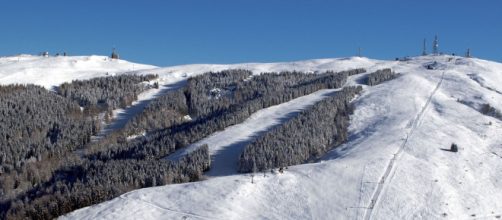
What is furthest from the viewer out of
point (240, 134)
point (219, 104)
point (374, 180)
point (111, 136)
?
point (219, 104)

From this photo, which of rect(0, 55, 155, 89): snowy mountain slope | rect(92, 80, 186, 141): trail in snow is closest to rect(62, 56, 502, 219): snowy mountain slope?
rect(92, 80, 186, 141): trail in snow

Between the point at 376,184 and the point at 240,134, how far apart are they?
11974 millimetres

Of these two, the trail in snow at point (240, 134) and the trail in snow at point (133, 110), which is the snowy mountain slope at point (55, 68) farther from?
the trail in snow at point (240, 134)

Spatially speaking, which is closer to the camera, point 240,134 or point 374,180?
point 374,180

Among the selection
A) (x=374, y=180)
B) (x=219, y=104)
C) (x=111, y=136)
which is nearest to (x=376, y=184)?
(x=374, y=180)

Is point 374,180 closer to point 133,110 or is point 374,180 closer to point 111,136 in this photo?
point 111,136

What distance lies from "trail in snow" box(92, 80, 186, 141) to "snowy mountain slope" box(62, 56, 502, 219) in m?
12.5

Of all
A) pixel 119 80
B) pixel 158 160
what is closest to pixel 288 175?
pixel 158 160

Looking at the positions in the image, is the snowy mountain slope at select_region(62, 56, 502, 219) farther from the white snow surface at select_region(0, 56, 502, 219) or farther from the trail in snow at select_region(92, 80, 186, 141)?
the trail in snow at select_region(92, 80, 186, 141)

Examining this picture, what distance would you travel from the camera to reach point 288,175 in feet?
104

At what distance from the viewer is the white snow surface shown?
28.4 metres

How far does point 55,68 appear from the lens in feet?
227

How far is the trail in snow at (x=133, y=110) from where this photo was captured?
4659 cm

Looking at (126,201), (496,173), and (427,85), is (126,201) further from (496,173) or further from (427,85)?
(427,85)
